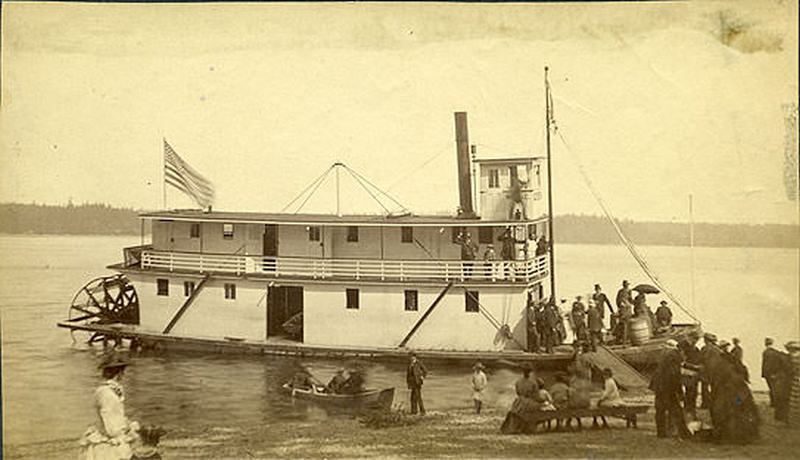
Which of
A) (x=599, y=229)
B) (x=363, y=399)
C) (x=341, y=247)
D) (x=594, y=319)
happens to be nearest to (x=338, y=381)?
(x=363, y=399)

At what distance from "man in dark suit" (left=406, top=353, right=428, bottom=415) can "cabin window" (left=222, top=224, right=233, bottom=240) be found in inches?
46.7

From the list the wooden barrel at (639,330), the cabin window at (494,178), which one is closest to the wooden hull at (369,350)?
the wooden barrel at (639,330)

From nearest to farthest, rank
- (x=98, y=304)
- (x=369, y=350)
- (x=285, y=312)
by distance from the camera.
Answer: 1. (x=98, y=304)
2. (x=369, y=350)
3. (x=285, y=312)

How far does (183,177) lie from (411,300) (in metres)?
1.36

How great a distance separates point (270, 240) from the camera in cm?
487

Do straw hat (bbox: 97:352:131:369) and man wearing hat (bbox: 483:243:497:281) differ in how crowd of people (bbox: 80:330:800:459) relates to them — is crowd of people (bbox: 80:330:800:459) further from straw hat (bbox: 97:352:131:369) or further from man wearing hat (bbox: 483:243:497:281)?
man wearing hat (bbox: 483:243:497:281)

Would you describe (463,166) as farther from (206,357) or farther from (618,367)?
(206,357)

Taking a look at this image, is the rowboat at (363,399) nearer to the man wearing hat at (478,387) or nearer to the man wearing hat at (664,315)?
the man wearing hat at (478,387)

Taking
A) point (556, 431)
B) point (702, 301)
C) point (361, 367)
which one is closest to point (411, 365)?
point (361, 367)

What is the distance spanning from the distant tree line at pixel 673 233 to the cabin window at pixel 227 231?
172cm

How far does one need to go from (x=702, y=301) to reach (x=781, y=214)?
0.62 meters

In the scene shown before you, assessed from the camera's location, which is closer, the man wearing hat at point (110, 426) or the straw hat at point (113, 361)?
the man wearing hat at point (110, 426)

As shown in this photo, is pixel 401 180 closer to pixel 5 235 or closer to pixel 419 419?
pixel 419 419

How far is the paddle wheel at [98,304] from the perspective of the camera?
4648mm
